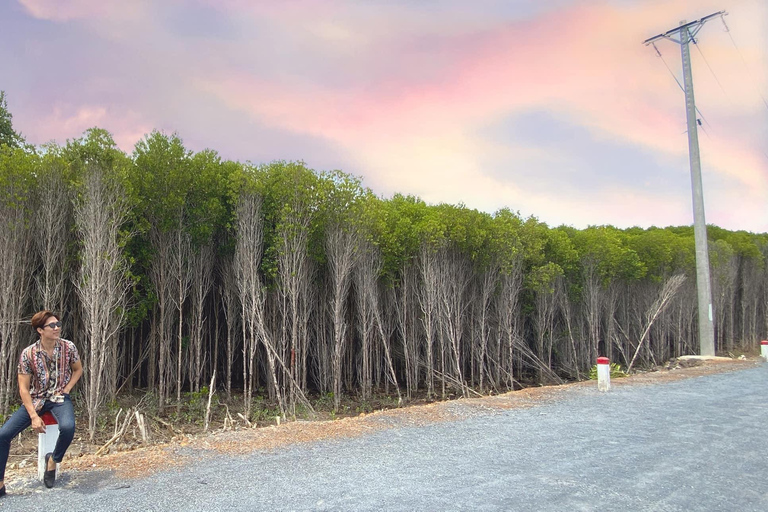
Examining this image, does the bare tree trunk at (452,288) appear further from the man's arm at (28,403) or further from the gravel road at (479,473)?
the man's arm at (28,403)

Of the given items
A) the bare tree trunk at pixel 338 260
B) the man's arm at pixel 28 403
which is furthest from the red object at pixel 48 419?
the bare tree trunk at pixel 338 260

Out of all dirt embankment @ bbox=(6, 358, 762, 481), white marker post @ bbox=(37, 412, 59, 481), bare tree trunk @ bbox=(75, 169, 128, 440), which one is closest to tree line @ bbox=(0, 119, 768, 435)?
bare tree trunk @ bbox=(75, 169, 128, 440)

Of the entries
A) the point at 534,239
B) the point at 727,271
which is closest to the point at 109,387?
the point at 534,239

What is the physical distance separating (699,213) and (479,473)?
67.2 feet

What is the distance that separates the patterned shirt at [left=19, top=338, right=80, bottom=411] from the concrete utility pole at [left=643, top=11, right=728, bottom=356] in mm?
23025

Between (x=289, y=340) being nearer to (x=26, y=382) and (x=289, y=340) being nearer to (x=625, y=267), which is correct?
(x=26, y=382)

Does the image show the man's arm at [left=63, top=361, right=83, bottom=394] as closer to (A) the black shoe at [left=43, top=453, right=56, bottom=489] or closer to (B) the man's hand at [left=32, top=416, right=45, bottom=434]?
(B) the man's hand at [left=32, top=416, right=45, bottom=434]

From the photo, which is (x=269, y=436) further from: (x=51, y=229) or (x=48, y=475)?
(x=51, y=229)

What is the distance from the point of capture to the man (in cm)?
519

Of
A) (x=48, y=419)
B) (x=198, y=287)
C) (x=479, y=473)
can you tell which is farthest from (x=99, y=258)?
(x=479, y=473)

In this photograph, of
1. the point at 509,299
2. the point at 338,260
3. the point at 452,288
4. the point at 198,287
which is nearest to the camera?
the point at 198,287

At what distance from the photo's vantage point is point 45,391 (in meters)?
5.38

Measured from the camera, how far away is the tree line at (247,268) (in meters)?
14.3

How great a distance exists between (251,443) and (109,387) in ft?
33.3
